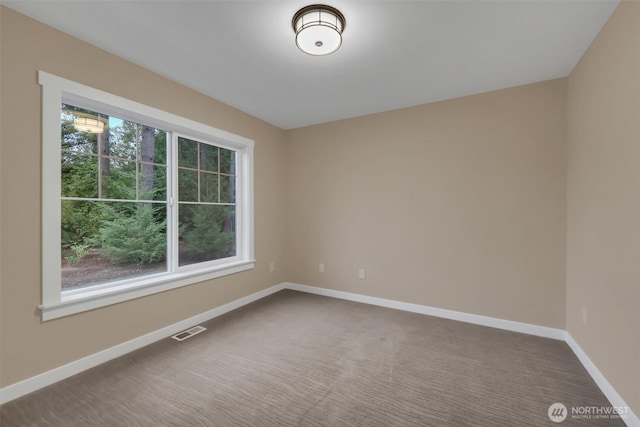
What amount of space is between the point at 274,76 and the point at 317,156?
160 centimetres

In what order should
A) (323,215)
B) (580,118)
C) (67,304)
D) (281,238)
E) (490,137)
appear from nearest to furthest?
(67,304)
(580,118)
(490,137)
(323,215)
(281,238)

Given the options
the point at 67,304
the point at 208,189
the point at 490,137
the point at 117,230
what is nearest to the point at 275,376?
the point at 67,304

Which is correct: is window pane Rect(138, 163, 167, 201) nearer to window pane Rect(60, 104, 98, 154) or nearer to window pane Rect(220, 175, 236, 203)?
window pane Rect(60, 104, 98, 154)

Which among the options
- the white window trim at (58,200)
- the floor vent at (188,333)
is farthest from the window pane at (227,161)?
the floor vent at (188,333)

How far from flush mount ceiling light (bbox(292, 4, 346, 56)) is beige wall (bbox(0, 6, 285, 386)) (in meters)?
1.63

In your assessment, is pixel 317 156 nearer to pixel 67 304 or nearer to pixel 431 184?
pixel 431 184

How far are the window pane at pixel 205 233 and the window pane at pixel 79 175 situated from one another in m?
0.83

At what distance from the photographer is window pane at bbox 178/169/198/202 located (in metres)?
3.01

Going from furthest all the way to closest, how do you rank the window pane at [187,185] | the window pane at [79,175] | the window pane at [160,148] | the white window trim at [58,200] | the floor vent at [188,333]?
the window pane at [187,185], the window pane at [160,148], the floor vent at [188,333], the window pane at [79,175], the white window trim at [58,200]

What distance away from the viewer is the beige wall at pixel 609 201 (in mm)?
1552

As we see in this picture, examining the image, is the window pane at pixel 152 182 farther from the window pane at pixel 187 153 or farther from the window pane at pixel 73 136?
the window pane at pixel 73 136

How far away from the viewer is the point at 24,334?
1.83 meters

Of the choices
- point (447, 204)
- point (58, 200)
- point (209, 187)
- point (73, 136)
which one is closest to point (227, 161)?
point (209, 187)

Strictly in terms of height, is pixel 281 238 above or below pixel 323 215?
below
